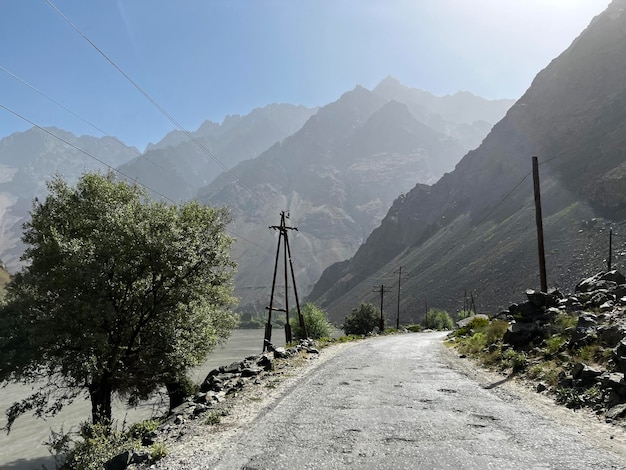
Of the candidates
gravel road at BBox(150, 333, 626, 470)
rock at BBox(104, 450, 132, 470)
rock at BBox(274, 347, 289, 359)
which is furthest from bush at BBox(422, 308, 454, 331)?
rock at BBox(104, 450, 132, 470)

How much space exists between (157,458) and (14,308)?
18076mm

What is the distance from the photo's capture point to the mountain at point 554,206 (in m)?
114

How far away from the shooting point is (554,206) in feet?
445

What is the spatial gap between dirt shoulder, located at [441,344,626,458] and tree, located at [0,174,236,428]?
12750 millimetres

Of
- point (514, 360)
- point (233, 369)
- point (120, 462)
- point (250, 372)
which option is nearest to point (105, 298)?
point (233, 369)

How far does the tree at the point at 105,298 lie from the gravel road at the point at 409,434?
794 cm

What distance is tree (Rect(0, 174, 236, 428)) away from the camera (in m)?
16.6

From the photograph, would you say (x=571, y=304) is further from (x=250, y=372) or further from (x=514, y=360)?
(x=250, y=372)

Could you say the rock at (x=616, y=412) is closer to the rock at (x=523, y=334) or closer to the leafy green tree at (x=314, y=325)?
the rock at (x=523, y=334)

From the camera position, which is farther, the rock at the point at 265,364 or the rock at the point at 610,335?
the rock at the point at 265,364

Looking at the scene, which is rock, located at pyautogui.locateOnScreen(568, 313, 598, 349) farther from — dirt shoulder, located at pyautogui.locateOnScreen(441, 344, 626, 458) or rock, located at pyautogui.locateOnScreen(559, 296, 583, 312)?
rock, located at pyautogui.locateOnScreen(559, 296, 583, 312)

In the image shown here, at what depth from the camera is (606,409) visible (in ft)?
30.6

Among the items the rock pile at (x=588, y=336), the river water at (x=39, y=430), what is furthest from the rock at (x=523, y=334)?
the river water at (x=39, y=430)

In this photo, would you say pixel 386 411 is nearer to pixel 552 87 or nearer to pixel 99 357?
pixel 99 357
